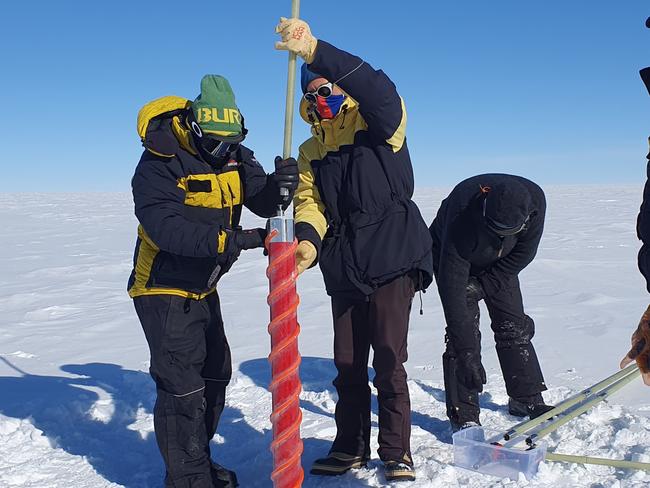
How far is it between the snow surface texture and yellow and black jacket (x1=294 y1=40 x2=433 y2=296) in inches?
42.9

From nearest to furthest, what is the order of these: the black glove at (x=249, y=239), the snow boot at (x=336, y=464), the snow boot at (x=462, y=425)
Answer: the black glove at (x=249, y=239), the snow boot at (x=336, y=464), the snow boot at (x=462, y=425)

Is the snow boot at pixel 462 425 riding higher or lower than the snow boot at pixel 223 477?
higher

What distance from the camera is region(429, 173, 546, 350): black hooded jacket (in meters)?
3.46

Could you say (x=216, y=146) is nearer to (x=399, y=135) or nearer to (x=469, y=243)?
(x=399, y=135)

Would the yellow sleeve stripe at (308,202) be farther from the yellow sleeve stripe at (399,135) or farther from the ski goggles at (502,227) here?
the ski goggles at (502,227)

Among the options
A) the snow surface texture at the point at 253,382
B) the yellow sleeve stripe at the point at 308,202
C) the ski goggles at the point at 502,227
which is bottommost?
the snow surface texture at the point at 253,382

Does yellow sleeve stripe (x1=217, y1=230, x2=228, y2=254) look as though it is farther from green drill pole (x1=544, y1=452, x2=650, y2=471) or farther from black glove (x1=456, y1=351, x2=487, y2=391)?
green drill pole (x1=544, y1=452, x2=650, y2=471)

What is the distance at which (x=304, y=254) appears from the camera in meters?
2.77

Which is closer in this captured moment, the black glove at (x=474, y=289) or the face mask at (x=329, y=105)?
the face mask at (x=329, y=105)

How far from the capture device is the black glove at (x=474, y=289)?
12.4 ft

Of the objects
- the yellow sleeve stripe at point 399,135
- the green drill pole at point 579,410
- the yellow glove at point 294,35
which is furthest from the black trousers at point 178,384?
the green drill pole at point 579,410

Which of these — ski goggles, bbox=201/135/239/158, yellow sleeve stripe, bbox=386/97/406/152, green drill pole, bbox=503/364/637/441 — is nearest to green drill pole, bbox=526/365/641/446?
green drill pole, bbox=503/364/637/441

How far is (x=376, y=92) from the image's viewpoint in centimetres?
260

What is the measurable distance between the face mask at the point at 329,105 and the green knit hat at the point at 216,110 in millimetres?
398
